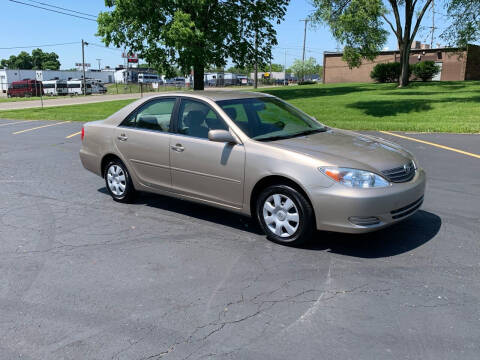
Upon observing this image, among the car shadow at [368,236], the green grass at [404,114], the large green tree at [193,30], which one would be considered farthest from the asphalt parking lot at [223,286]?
the large green tree at [193,30]

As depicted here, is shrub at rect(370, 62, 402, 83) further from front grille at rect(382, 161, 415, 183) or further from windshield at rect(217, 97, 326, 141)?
front grille at rect(382, 161, 415, 183)

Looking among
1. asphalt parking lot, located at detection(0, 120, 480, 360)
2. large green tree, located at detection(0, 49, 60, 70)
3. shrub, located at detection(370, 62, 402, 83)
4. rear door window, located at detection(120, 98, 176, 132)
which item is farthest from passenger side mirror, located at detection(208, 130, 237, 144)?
large green tree, located at detection(0, 49, 60, 70)

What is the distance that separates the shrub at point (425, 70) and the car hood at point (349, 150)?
41.4 m

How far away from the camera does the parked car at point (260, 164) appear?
14.1ft

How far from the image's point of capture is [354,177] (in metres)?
4.28

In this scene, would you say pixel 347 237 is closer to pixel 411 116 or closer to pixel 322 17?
pixel 411 116

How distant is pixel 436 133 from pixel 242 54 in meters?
16.1

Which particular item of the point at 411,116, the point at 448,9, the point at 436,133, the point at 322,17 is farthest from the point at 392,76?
the point at 436,133

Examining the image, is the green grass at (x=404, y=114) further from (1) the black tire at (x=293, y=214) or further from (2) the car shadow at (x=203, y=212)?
(1) the black tire at (x=293, y=214)

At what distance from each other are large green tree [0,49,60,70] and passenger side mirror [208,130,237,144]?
167 meters

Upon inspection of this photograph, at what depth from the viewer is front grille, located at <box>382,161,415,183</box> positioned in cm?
443

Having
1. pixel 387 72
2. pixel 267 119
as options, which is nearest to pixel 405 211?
pixel 267 119

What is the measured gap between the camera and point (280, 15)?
27594mm

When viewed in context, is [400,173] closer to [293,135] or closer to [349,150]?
[349,150]
